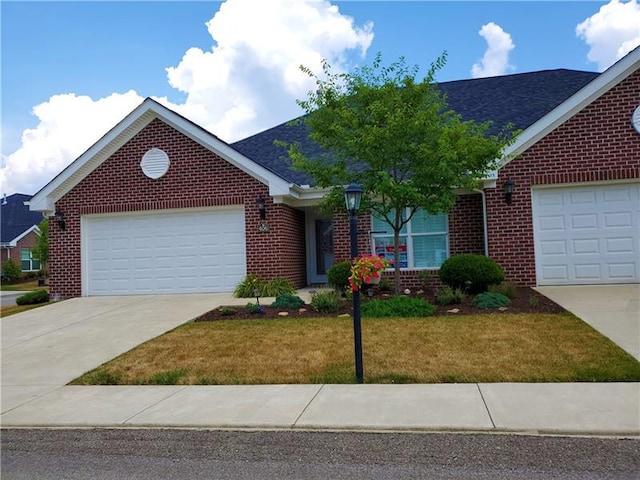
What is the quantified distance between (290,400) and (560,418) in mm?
2692

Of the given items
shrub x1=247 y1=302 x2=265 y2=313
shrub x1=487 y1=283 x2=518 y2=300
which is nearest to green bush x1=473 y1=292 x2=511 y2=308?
shrub x1=487 y1=283 x2=518 y2=300

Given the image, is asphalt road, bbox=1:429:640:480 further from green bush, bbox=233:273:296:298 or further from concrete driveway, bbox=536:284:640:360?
green bush, bbox=233:273:296:298

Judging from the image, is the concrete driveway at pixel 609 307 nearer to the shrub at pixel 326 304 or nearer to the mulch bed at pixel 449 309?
the mulch bed at pixel 449 309

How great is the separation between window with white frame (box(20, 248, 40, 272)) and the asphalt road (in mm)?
39026

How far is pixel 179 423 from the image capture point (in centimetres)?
513

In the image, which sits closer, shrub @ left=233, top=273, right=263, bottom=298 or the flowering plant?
the flowering plant

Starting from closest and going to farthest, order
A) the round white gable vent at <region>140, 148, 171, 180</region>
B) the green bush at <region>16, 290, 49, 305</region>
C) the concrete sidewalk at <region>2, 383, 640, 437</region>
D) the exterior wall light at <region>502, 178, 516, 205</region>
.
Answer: the concrete sidewalk at <region>2, 383, 640, 437</region> → the exterior wall light at <region>502, 178, 516, 205</region> → the round white gable vent at <region>140, 148, 171, 180</region> → the green bush at <region>16, 290, 49, 305</region>

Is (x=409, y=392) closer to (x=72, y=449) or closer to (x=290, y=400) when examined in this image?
(x=290, y=400)

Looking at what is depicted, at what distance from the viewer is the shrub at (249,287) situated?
13.1 m

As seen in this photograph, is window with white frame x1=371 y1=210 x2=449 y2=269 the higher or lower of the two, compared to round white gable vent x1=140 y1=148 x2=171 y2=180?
lower

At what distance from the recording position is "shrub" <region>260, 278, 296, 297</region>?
13.1 metres

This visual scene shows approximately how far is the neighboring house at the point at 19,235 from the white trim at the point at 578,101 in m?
34.3

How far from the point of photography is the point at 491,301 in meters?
9.87

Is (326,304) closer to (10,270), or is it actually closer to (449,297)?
(449,297)
